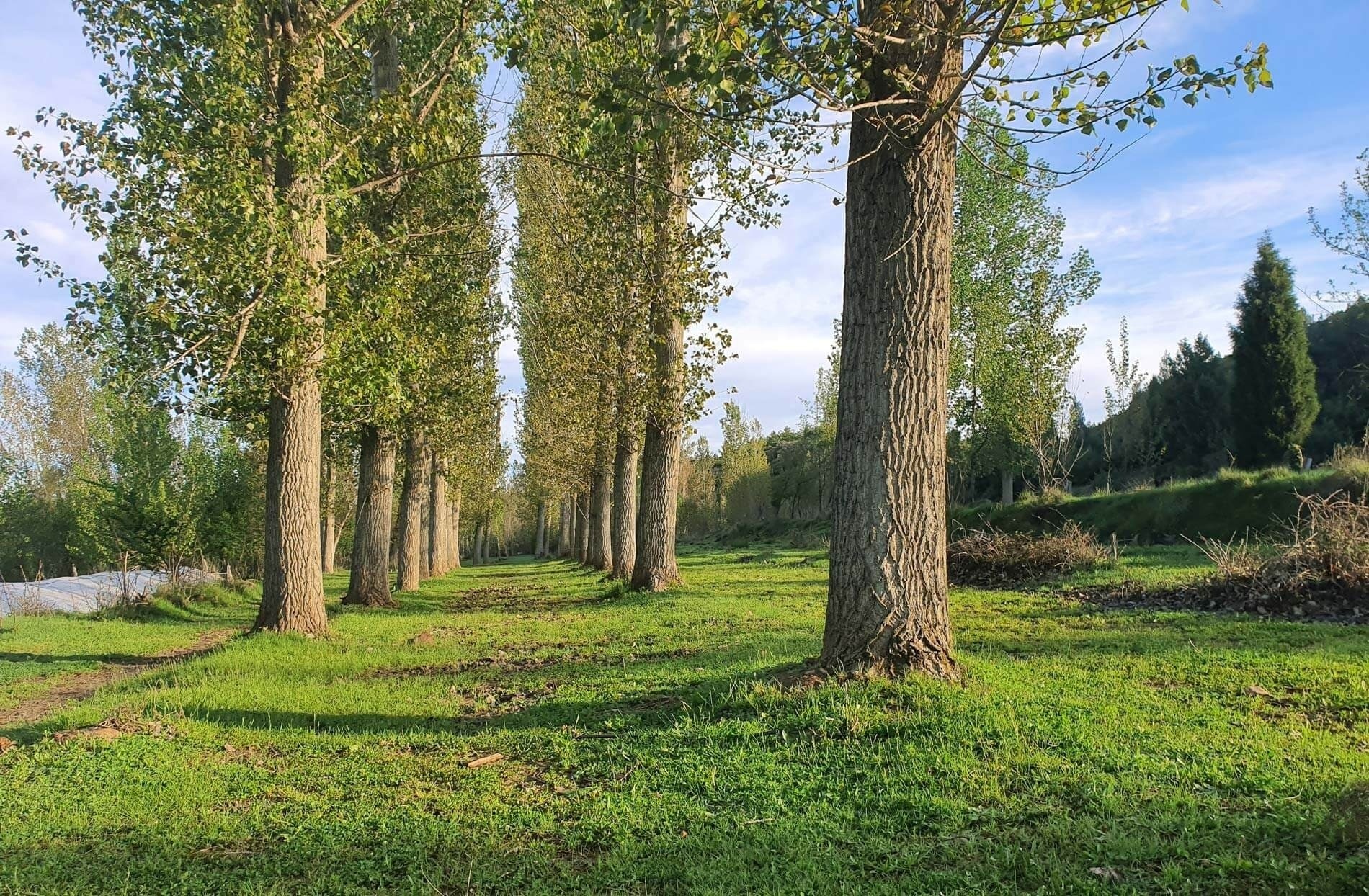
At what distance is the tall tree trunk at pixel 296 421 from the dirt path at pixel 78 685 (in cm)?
Answer: 113

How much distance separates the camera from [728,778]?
382 centimetres

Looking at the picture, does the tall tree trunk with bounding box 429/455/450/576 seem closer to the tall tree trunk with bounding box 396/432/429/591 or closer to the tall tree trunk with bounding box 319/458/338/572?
the tall tree trunk with bounding box 396/432/429/591

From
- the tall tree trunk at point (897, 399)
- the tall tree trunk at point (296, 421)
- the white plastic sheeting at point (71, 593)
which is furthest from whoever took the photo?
the white plastic sheeting at point (71, 593)

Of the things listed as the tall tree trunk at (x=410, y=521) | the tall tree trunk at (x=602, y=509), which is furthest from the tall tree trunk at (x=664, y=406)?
the tall tree trunk at (x=410, y=521)

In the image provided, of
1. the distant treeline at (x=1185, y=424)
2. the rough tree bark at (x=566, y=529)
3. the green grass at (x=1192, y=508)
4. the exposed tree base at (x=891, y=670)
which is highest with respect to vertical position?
the distant treeline at (x=1185, y=424)

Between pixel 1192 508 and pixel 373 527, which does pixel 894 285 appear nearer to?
pixel 373 527

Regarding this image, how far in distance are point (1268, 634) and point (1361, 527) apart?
284cm

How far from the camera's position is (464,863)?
122 inches

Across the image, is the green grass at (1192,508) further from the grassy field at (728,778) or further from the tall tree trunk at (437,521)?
the tall tree trunk at (437,521)

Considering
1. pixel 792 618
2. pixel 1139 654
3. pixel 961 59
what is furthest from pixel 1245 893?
pixel 792 618

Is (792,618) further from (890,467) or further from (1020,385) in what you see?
(1020,385)

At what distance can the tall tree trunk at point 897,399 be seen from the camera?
4.83 metres

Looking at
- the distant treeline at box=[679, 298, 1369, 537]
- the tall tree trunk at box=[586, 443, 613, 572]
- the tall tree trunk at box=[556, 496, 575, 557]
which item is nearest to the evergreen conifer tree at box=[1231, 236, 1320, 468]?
the distant treeline at box=[679, 298, 1369, 537]

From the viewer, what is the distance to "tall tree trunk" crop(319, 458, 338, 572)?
26969mm
